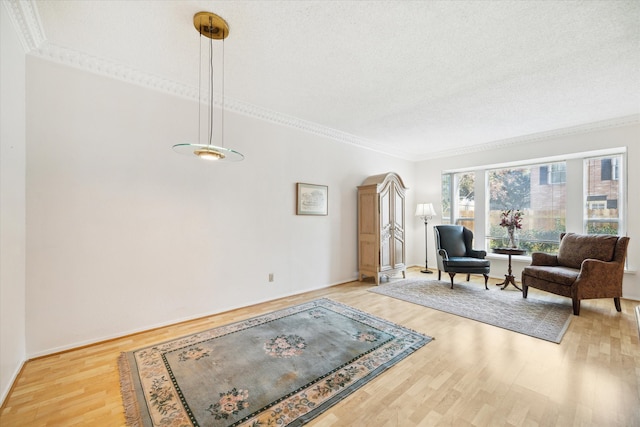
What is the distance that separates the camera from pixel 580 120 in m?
3.92

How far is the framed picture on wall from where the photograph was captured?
4090 millimetres

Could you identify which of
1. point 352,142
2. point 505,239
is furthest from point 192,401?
point 505,239

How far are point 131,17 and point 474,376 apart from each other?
12.2 ft

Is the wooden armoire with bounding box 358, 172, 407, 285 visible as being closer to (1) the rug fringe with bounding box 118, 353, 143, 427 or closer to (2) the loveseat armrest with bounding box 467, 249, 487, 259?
(2) the loveseat armrest with bounding box 467, 249, 487, 259

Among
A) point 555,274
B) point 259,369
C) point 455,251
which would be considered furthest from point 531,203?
point 259,369

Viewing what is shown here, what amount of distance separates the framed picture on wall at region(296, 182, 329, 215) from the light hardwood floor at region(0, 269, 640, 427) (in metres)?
2.18

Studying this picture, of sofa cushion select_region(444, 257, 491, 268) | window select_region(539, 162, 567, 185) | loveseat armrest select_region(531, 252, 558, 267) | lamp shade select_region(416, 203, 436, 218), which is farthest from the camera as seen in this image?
lamp shade select_region(416, 203, 436, 218)

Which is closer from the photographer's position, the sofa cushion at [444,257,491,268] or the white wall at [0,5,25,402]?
the white wall at [0,5,25,402]

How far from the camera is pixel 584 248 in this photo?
3678mm

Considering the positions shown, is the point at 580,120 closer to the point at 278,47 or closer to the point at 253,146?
the point at 278,47

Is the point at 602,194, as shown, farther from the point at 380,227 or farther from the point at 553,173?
the point at 380,227

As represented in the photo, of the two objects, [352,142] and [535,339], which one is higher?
[352,142]

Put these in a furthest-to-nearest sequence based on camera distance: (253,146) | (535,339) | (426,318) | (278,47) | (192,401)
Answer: (253,146), (426,318), (535,339), (278,47), (192,401)

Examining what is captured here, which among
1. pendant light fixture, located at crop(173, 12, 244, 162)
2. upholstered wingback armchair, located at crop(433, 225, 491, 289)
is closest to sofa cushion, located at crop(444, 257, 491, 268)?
upholstered wingback armchair, located at crop(433, 225, 491, 289)
